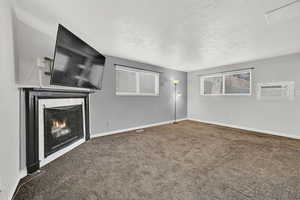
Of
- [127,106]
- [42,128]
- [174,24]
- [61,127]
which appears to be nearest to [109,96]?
[127,106]

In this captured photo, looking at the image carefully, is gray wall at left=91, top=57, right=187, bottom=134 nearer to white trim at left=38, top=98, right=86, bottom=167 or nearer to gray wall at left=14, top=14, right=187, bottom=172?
gray wall at left=14, top=14, right=187, bottom=172

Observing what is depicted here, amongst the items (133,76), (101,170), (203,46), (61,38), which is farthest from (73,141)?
(203,46)

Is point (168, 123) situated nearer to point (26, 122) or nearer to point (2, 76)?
point (26, 122)

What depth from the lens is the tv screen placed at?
162 cm

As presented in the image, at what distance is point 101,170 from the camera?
1764 mm

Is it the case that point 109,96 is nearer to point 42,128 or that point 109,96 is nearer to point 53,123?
point 53,123

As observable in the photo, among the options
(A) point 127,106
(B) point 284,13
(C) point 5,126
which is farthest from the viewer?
(A) point 127,106

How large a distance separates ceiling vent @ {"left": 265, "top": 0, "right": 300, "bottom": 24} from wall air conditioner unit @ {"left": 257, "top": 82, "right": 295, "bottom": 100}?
2.39m

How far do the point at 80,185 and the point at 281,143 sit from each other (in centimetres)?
410

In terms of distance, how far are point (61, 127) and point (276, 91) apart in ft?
17.7

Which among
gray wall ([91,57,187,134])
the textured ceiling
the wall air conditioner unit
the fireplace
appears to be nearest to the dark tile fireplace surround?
the fireplace

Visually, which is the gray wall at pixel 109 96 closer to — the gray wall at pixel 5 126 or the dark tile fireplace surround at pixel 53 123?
the dark tile fireplace surround at pixel 53 123

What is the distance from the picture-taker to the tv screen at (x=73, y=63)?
1.62 m

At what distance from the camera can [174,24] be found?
5.99ft
